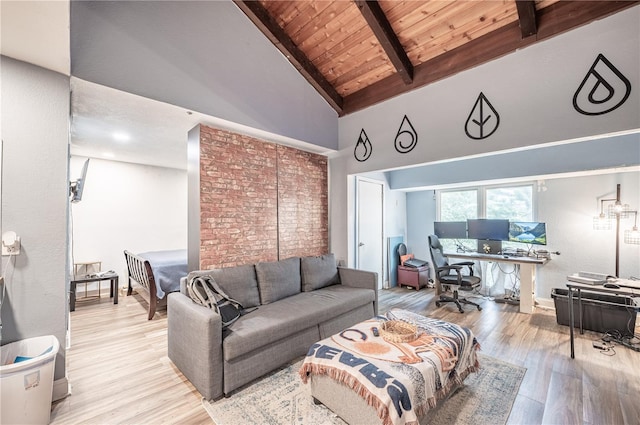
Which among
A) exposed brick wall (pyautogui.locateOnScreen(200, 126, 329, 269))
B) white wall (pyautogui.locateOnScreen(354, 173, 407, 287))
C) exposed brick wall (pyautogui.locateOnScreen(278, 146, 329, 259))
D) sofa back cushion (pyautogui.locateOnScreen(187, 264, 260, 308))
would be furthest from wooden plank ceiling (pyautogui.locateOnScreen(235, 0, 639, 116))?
sofa back cushion (pyautogui.locateOnScreen(187, 264, 260, 308))

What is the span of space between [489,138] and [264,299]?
123 inches

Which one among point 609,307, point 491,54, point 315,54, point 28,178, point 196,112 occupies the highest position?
point 315,54

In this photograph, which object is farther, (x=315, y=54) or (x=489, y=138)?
(x=315, y=54)

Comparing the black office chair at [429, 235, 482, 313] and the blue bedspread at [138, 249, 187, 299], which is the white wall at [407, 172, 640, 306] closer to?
the black office chair at [429, 235, 482, 313]

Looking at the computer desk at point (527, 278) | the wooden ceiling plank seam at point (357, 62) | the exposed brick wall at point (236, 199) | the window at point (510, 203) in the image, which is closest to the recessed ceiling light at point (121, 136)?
the exposed brick wall at point (236, 199)

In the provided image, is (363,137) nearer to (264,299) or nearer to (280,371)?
(264,299)

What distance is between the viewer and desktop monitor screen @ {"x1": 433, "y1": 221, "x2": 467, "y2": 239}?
4.72 meters

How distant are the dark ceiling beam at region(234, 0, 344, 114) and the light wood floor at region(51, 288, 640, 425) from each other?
3.96 meters

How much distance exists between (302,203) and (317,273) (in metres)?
1.17

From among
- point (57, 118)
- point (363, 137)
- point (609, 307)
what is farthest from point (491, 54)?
Result: point (57, 118)

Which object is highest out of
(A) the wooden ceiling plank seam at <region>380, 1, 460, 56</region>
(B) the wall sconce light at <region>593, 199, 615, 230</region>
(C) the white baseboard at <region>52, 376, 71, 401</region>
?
(A) the wooden ceiling plank seam at <region>380, 1, 460, 56</region>

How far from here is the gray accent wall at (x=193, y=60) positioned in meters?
2.15

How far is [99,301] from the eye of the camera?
173 inches

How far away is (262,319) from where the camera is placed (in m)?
2.39
